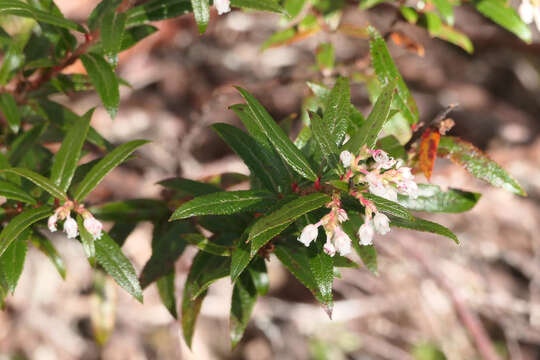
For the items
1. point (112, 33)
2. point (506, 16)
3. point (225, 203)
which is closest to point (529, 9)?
point (506, 16)

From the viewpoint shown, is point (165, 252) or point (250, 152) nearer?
point (250, 152)

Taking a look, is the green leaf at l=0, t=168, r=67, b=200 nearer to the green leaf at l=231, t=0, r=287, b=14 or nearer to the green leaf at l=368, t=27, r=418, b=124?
the green leaf at l=231, t=0, r=287, b=14

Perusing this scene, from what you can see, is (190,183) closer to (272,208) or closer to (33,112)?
(272,208)

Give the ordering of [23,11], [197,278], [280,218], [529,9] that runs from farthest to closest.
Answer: [529,9] < [197,278] < [23,11] < [280,218]

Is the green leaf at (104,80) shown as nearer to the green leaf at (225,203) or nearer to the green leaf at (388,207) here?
the green leaf at (225,203)

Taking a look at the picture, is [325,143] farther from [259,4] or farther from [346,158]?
[259,4]

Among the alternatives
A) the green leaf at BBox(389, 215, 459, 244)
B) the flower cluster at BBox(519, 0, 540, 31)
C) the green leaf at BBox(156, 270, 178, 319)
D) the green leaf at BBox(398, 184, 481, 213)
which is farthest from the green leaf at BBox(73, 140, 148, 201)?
the flower cluster at BBox(519, 0, 540, 31)

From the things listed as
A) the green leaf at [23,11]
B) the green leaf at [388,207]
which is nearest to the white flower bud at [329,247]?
the green leaf at [388,207]
